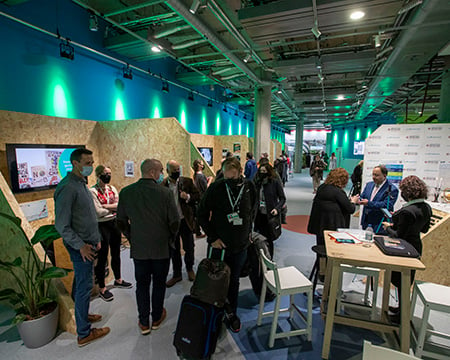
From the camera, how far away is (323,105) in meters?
12.6

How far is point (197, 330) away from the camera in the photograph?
6.26ft

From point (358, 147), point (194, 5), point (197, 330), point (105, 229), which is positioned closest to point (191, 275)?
point (105, 229)

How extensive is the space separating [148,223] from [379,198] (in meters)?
2.96

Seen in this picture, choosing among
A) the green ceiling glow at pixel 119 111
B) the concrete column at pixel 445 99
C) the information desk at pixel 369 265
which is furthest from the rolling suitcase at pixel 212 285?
the concrete column at pixel 445 99

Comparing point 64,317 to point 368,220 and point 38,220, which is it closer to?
point 38,220

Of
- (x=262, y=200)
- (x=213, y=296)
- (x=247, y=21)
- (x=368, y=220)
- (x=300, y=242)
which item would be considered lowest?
(x=300, y=242)

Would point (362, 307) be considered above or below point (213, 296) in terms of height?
below

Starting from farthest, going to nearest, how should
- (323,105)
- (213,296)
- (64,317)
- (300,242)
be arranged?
(323,105) → (300,242) → (64,317) → (213,296)

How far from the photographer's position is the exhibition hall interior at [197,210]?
6.73ft

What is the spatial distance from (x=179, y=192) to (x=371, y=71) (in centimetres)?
723

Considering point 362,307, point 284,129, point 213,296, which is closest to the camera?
point 213,296

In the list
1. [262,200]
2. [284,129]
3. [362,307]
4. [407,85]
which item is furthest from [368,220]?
[284,129]

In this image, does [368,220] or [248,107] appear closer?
[368,220]

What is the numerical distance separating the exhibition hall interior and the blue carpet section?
0.02 metres
